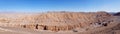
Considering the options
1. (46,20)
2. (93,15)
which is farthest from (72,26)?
(93,15)

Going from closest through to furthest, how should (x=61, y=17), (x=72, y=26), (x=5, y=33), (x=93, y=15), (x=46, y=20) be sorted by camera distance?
(x=5, y=33) < (x=72, y=26) < (x=46, y=20) < (x=61, y=17) < (x=93, y=15)

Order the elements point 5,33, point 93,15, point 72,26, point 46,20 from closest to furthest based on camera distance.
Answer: point 5,33
point 72,26
point 46,20
point 93,15

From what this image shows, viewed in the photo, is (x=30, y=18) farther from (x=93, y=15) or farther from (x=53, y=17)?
(x=93, y=15)

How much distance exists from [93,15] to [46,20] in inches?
910

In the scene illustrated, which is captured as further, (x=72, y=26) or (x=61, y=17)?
(x=61, y=17)

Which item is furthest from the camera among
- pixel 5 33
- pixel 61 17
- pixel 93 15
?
A: pixel 93 15

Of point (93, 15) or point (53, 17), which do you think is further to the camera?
point (93, 15)

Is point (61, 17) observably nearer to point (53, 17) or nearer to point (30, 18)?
point (53, 17)

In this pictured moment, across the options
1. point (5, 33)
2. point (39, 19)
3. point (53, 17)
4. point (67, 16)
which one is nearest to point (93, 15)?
point (67, 16)

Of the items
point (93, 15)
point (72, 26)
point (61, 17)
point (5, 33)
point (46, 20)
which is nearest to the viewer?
point (5, 33)

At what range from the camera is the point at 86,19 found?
303 ft

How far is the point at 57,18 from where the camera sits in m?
89.2

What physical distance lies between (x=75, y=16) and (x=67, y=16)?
3.56 meters

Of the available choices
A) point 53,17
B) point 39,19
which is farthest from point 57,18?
point 39,19
